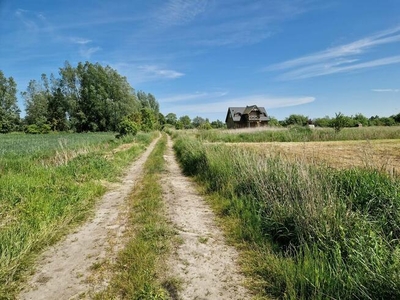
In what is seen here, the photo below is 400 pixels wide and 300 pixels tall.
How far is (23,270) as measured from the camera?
3568 mm

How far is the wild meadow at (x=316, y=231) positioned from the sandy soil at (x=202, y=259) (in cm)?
25

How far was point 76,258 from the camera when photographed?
3.97 meters

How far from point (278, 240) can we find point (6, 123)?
246ft

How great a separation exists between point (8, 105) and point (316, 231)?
8126 cm

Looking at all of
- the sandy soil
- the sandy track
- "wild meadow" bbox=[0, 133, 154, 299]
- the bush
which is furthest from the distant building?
the sandy track

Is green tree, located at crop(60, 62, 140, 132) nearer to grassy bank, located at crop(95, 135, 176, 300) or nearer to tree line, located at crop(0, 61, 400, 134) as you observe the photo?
tree line, located at crop(0, 61, 400, 134)

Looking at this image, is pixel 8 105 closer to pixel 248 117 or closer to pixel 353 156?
pixel 248 117

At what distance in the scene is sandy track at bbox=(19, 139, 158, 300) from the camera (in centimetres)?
314

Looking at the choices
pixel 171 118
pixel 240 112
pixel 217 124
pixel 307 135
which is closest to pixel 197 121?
pixel 171 118

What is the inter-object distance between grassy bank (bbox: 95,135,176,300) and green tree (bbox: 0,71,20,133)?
2833 inches

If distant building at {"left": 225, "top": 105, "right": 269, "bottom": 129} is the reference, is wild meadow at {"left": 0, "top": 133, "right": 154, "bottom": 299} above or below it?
below

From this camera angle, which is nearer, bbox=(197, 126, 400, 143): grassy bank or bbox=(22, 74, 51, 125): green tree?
bbox=(197, 126, 400, 143): grassy bank

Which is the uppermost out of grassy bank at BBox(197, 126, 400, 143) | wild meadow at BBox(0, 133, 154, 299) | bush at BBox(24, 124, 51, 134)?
bush at BBox(24, 124, 51, 134)

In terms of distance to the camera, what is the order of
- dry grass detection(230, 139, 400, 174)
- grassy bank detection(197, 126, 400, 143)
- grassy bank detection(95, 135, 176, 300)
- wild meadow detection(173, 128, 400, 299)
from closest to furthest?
wild meadow detection(173, 128, 400, 299)
grassy bank detection(95, 135, 176, 300)
dry grass detection(230, 139, 400, 174)
grassy bank detection(197, 126, 400, 143)
